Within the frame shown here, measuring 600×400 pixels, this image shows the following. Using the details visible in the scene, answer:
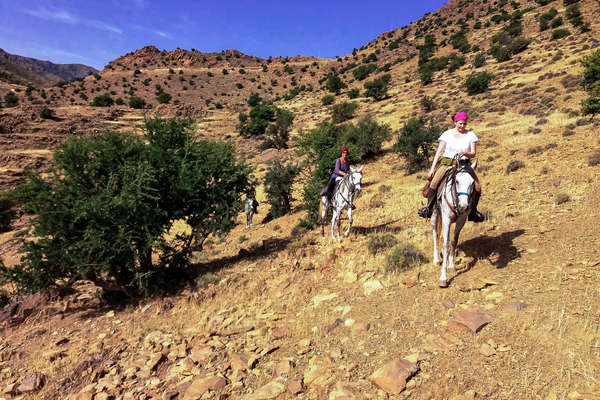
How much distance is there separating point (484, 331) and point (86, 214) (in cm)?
914

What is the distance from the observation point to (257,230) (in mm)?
17719

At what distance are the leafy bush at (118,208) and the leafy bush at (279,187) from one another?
8.70 meters

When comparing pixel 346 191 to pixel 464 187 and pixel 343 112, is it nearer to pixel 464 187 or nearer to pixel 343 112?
pixel 464 187

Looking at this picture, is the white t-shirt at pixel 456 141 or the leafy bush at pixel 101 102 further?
the leafy bush at pixel 101 102

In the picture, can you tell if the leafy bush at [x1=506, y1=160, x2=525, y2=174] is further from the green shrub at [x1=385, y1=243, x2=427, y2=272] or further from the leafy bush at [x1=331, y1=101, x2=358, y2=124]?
the leafy bush at [x1=331, y1=101, x2=358, y2=124]

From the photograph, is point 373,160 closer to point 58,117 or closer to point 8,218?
point 8,218

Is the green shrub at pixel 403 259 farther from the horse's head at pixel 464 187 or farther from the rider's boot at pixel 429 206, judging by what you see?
the horse's head at pixel 464 187

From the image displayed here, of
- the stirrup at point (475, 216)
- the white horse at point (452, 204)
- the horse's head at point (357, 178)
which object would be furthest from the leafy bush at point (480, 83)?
the white horse at point (452, 204)

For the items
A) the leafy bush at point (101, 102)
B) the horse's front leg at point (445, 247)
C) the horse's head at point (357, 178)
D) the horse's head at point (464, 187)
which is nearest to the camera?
the horse's head at point (464, 187)

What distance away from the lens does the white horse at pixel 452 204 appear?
561 centimetres

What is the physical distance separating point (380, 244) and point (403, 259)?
1467 mm

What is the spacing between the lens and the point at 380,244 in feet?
28.6

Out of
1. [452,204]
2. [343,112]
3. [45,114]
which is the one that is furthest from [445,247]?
[45,114]

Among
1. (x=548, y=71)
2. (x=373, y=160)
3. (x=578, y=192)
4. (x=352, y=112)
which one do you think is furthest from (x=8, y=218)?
(x=548, y=71)
